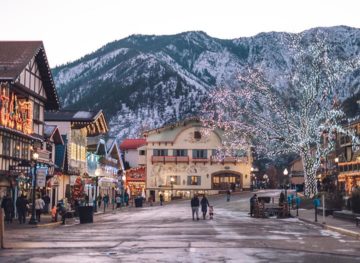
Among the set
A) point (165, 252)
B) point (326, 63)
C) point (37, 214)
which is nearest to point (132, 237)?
point (165, 252)

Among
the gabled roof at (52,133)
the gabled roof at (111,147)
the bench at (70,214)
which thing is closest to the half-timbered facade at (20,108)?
the gabled roof at (52,133)

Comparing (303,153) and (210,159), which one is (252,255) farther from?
(210,159)

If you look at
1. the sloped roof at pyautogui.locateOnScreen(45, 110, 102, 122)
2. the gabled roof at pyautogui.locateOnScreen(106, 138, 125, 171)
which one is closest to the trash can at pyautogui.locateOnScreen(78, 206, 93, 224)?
the sloped roof at pyautogui.locateOnScreen(45, 110, 102, 122)

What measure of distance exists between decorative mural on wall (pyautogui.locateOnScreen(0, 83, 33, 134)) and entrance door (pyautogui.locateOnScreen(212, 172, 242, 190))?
52850 millimetres

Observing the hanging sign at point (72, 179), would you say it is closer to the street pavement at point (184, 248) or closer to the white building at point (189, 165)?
the white building at point (189, 165)

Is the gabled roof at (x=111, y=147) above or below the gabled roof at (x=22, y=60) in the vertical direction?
below

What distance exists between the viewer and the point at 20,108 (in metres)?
40.5

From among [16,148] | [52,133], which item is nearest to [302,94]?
[52,133]

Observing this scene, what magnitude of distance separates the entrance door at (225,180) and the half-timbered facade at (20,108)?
160 feet

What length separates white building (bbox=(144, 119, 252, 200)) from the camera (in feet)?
302

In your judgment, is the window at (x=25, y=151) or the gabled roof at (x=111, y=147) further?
the gabled roof at (x=111, y=147)

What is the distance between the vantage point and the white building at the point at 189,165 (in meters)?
91.9

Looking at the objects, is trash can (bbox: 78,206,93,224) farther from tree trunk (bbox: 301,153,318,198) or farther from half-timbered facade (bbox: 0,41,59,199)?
tree trunk (bbox: 301,153,318,198)

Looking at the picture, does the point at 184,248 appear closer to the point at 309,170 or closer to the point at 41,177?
the point at 41,177
